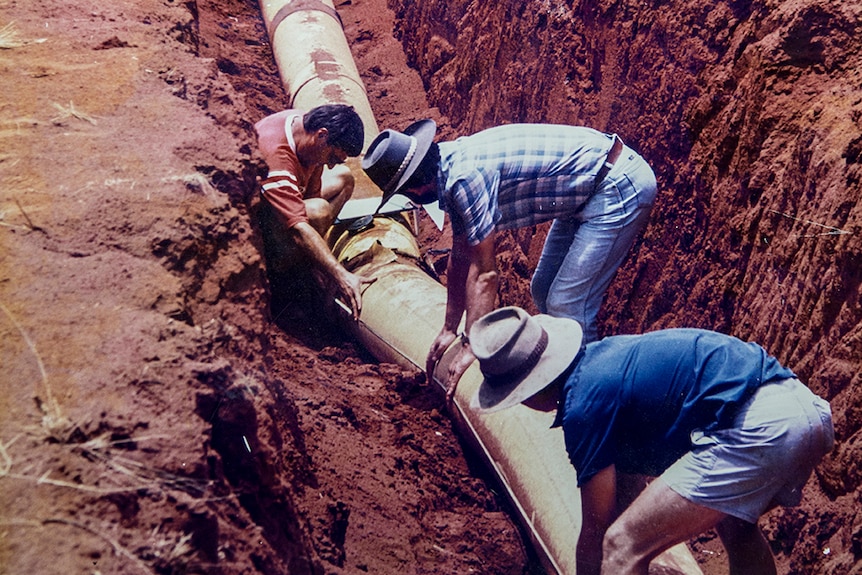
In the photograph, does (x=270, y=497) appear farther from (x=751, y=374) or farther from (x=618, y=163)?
(x=618, y=163)

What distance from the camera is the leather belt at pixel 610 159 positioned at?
12.0 feet

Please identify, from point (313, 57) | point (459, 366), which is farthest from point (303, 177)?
point (313, 57)

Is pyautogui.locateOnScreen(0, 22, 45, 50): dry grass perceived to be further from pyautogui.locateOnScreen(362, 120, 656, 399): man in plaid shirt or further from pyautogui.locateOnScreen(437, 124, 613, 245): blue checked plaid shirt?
pyautogui.locateOnScreen(437, 124, 613, 245): blue checked plaid shirt

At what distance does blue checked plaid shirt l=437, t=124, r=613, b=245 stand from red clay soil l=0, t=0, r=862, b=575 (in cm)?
80

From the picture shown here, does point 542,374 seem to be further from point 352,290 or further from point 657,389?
point 352,290

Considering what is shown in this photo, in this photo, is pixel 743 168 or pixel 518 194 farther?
pixel 743 168

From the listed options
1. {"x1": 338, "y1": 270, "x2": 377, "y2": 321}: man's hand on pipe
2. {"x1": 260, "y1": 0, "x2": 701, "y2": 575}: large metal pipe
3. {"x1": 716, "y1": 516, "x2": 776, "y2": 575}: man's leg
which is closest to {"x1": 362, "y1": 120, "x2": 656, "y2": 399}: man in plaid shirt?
{"x1": 260, "y1": 0, "x2": 701, "y2": 575}: large metal pipe

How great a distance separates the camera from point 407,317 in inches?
173

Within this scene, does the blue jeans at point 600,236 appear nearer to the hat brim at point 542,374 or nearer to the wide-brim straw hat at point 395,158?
the wide-brim straw hat at point 395,158

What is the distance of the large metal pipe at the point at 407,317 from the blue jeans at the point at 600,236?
1.90ft

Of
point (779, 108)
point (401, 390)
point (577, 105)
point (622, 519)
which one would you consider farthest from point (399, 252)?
point (622, 519)

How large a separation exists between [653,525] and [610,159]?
1784 mm

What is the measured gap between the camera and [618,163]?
3.68 m

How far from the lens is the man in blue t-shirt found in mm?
2496
